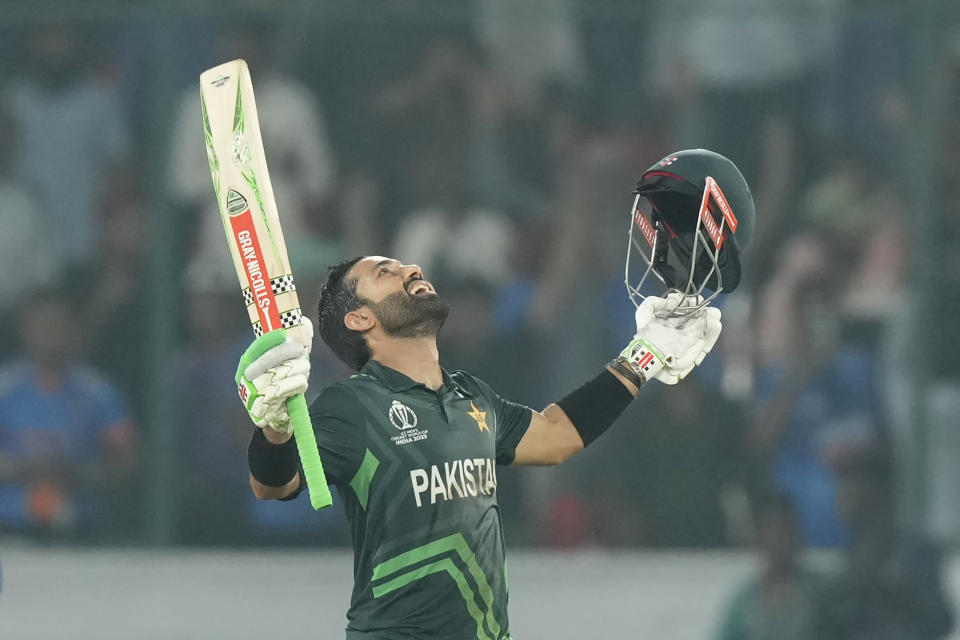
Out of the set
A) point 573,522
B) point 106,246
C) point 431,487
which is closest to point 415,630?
point 431,487

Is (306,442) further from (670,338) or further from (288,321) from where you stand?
(670,338)

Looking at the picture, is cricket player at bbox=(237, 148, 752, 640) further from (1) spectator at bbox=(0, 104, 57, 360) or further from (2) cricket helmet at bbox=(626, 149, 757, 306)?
(1) spectator at bbox=(0, 104, 57, 360)

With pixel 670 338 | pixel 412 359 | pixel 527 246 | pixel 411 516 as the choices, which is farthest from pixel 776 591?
pixel 411 516

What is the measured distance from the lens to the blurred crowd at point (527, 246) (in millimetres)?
6777

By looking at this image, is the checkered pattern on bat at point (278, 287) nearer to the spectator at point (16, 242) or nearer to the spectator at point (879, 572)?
the spectator at point (16, 242)

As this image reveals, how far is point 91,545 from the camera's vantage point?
6.88m

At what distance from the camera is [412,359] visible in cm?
409

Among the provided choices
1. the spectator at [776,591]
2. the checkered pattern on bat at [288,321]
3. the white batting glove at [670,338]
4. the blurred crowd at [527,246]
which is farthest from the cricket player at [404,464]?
the spectator at [776,591]

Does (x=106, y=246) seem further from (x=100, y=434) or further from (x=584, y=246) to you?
(x=584, y=246)

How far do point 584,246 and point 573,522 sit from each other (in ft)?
3.70

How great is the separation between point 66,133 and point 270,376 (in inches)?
152

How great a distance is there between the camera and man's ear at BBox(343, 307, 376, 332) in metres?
4.12

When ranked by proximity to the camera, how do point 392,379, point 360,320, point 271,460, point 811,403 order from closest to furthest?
point 271,460
point 392,379
point 360,320
point 811,403

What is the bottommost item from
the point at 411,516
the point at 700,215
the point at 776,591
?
the point at 776,591
